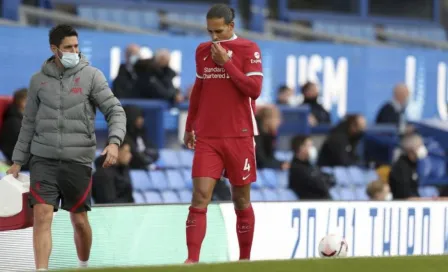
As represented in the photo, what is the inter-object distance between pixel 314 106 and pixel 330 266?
32.3 ft

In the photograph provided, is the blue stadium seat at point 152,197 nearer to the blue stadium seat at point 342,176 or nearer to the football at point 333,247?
the blue stadium seat at point 342,176

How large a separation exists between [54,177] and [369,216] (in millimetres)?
3795

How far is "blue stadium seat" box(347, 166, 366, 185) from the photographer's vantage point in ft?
51.3

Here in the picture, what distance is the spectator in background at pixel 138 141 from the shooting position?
13.7 m

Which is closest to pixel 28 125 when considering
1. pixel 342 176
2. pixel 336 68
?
pixel 342 176

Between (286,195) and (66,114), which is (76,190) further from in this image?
(286,195)

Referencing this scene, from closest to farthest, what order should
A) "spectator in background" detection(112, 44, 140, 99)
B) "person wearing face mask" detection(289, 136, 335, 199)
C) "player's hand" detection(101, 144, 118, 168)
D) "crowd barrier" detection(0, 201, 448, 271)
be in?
"player's hand" detection(101, 144, 118, 168)
"crowd barrier" detection(0, 201, 448, 271)
"person wearing face mask" detection(289, 136, 335, 199)
"spectator in background" detection(112, 44, 140, 99)

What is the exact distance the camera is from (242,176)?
8.43 metres

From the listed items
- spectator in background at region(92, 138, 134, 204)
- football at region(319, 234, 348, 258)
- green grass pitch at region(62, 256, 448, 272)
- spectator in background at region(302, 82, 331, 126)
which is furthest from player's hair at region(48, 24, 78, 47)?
spectator in background at region(302, 82, 331, 126)

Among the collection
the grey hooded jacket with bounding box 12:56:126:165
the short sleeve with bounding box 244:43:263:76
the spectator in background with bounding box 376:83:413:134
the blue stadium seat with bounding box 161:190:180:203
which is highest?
the short sleeve with bounding box 244:43:263:76

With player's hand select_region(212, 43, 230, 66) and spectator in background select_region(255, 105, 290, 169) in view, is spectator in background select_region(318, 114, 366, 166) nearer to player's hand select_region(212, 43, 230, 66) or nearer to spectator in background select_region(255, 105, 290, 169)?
spectator in background select_region(255, 105, 290, 169)

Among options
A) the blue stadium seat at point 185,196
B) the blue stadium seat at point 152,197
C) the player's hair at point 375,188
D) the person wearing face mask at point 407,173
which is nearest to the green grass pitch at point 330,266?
the blue stadium seat at point 152,197

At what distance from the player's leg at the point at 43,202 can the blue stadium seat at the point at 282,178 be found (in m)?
6.63

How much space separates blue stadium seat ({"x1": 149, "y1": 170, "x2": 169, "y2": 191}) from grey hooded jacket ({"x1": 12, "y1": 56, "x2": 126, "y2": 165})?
539cm
